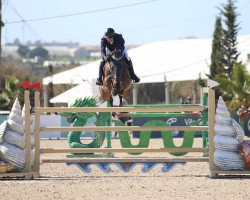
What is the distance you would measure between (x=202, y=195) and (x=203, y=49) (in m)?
38.1

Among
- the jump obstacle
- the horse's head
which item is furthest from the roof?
the jump obstacle

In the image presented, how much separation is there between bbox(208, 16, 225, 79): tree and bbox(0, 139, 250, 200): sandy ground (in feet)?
85.4

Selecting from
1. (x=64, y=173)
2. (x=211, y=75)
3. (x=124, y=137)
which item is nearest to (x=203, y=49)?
(x=211, y=75)

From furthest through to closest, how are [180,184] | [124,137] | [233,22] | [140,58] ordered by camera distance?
[140,58] → [233,22] → [124,137] → [180,184]

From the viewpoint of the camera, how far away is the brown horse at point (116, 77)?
16406 mm

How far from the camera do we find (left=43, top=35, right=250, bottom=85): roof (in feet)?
144

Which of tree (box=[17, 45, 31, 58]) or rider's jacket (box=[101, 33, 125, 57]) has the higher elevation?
tree (box=[17, 45, 31, 58])

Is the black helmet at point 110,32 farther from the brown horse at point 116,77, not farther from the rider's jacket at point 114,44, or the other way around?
the brown horse at point 116,77

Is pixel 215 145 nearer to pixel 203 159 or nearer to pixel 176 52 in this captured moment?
pixel 203 159

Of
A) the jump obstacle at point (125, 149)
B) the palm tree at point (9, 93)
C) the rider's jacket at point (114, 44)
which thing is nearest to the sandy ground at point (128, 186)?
the jump obstacle at point (125, 149)

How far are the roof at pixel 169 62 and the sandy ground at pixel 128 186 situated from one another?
25334 mm

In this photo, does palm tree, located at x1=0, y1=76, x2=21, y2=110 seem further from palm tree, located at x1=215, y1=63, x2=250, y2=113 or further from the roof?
palm tree, located at x1=215, y1=63, x2=250, y2=113

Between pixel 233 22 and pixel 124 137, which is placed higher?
pixel 233 22

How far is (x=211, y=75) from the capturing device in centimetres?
4200
